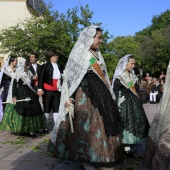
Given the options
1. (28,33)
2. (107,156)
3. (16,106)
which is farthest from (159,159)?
(28,33)

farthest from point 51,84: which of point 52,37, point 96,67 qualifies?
point 52,37

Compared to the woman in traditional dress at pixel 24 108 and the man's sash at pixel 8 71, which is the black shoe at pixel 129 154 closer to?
the woman in traditional dress at pixel 24 108

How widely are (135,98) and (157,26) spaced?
60.6 meters

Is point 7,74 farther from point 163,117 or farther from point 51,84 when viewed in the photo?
point 163,117

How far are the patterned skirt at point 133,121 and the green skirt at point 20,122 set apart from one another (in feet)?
8.56

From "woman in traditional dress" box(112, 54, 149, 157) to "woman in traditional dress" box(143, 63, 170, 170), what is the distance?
2207mm

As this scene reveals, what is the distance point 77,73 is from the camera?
4867 mm

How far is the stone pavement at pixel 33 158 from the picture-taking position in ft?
17.0

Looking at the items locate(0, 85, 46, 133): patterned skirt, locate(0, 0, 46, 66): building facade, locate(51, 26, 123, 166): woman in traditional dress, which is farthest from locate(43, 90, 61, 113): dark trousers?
locate(0, 0, 46, 66): building facade

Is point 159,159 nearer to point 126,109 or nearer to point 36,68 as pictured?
point 126,109

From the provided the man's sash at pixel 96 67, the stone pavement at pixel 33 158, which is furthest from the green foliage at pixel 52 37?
the man's sash at pixel 96 67

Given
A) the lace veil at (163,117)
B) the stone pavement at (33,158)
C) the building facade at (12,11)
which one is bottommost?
the stone pavement at (33,158)

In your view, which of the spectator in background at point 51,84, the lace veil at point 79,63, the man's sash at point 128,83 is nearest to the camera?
the lace veil at point 79,63

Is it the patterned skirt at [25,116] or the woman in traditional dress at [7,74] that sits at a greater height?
the woman in traditional dress at [7,74]
